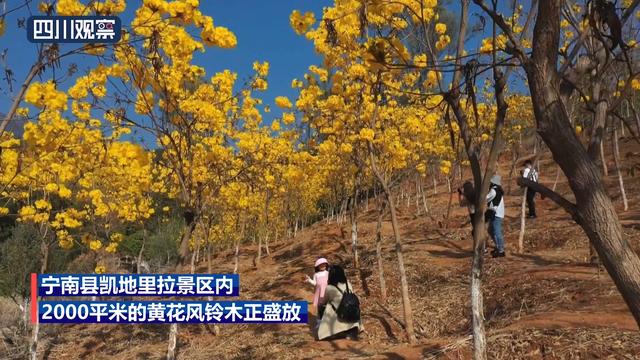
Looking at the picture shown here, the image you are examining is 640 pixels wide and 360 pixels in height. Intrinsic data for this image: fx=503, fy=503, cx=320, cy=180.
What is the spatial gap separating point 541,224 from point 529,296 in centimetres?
647

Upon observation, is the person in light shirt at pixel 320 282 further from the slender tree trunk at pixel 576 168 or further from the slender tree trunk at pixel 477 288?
the slender tree trunk at pixel 576 168

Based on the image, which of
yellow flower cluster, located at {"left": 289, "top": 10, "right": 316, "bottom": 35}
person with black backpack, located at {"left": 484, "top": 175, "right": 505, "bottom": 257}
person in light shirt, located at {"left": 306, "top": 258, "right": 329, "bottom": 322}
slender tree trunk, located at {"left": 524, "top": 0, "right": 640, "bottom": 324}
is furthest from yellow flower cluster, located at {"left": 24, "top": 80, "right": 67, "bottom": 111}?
person with black backpack, located at {"left": 484, "top": 175, "right": 505, "bottom": 257}

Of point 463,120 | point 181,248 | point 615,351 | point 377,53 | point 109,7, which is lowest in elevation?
point 615,351

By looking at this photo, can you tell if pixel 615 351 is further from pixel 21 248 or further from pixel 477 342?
pixel 21 248

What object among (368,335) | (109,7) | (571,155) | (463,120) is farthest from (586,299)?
(109,7)

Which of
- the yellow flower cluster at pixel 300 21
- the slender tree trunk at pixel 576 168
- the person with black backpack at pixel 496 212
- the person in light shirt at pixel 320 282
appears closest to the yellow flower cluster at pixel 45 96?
the yellow flower cluster at pixel 300 21

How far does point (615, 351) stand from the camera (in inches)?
187
